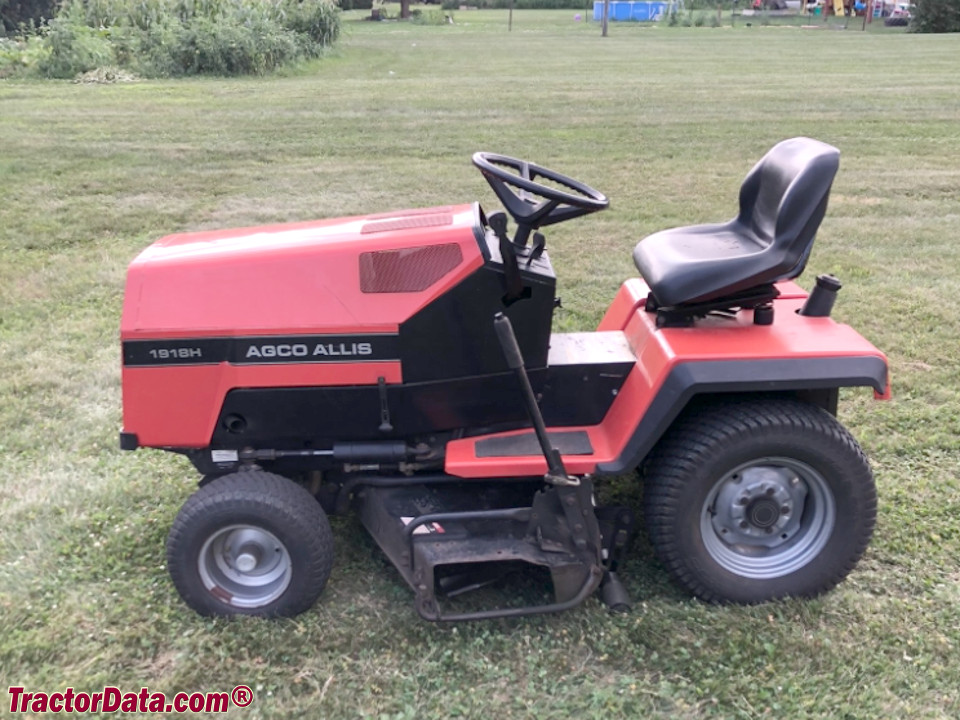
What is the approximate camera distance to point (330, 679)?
249 cm

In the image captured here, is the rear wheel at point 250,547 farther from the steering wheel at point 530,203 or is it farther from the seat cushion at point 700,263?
the seat cushion at point 700,263

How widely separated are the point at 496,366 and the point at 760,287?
2.80 ft

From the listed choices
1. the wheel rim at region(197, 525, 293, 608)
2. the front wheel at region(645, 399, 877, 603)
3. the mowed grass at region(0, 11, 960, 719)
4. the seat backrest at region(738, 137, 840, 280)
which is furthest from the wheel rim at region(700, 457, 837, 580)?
the wheel rim at region(197, 525, 293, 608)

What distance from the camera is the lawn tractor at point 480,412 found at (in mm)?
2588

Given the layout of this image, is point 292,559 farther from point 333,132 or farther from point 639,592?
point 333,132

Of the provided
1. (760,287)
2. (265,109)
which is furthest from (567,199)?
(265,109)

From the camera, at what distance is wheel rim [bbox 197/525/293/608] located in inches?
106

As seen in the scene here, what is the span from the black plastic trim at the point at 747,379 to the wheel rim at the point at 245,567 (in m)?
1.13

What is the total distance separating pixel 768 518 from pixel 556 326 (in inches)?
87.4

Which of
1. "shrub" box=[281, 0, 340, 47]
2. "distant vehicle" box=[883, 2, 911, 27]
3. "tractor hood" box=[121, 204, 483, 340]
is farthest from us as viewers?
"distant vehicle" box=[883, 2, 911, 27]
